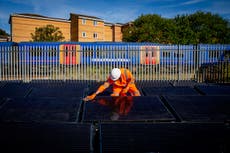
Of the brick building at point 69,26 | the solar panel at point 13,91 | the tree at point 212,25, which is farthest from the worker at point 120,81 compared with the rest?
the tree at point 212,25

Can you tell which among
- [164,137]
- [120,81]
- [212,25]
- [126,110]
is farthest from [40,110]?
Result: [212,25]

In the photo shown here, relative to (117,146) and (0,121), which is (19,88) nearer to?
(0,121)

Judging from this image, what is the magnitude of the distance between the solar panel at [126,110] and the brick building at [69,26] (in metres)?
38.1

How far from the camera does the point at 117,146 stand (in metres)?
2.14

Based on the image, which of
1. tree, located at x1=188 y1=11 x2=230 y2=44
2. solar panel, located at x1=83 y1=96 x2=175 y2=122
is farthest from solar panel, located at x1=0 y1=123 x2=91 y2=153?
tree, located at x1=188 y1=11 x2=230 y2=44

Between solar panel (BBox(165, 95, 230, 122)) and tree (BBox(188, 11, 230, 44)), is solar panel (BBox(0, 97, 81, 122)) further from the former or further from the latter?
tree (BBox(188, 11, 230, 44))

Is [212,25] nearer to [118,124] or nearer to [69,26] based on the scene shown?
[69,26]

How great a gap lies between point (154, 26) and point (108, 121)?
30806 mm

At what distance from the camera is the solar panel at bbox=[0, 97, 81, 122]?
2.79m

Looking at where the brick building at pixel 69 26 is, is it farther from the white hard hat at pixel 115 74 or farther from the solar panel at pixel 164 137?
the solar panel at pixel 164 137

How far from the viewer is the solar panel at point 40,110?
2793 millimetres

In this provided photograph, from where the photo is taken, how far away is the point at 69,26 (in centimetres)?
4434

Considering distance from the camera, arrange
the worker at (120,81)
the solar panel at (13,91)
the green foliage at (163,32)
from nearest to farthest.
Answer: the solar panel at (13,91) < the worker at (120,81) < the green foliage at (163,32)

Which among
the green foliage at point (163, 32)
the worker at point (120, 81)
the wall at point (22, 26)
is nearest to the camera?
the worker at point (120, 81)
